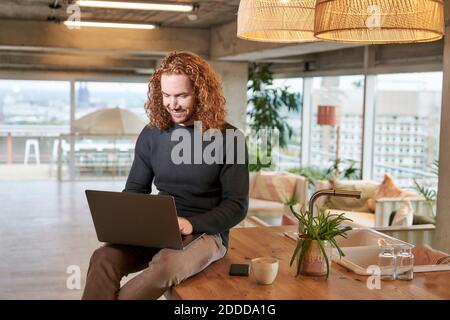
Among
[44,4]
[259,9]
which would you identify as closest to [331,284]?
[259,9]

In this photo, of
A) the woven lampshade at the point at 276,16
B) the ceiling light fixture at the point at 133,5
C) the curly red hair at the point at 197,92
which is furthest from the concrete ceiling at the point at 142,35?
the curly red hair at the point at 197,92

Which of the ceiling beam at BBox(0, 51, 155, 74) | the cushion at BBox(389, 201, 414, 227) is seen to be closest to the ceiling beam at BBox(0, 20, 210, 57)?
the ceiling beam at BBox(0, 51, 155, 74)

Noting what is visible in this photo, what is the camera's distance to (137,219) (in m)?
2.54

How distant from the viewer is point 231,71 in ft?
33.0

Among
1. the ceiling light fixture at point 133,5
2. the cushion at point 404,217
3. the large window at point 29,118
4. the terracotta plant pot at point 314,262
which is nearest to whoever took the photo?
the terracotta plant pot at point 314,262

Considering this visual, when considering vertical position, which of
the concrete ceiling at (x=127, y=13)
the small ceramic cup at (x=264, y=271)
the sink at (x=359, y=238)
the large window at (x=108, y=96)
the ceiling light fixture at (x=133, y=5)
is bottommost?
the sink at (x=359, y=238)

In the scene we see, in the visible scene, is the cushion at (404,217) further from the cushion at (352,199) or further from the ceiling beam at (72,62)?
the ceiling beam at (72,62)

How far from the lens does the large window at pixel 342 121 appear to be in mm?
9977

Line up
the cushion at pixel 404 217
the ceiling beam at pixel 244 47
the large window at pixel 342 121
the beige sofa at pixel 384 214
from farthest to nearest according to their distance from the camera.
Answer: the large window at pixel 342 121 → the ceiling beam at pixel 244 47 → the cushion at pixel 404 217 → the beige sofa at pixel 384 214

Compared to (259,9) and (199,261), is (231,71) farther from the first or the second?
(199,261)

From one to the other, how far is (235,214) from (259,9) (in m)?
1.11

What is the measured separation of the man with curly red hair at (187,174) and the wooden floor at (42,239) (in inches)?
105

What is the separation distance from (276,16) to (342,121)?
724cm
